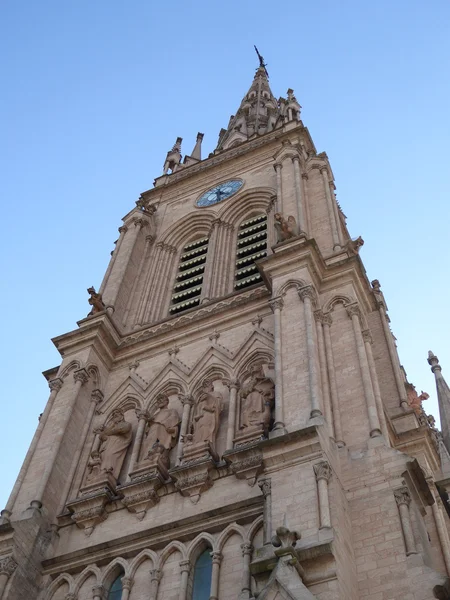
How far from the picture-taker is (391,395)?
21.6m

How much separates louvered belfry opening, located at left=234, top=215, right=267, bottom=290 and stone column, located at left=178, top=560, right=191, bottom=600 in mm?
10146

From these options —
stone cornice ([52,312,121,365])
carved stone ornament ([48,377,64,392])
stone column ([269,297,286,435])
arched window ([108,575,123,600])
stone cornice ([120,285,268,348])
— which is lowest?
arched window ([108,575,123,600])

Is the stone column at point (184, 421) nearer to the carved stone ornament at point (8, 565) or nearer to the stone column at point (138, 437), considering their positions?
the stone column at point (138, 437)

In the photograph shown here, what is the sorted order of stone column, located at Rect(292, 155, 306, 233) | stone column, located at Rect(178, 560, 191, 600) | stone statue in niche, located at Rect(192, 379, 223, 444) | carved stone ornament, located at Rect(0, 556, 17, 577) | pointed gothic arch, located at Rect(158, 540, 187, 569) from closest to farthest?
1. stone column, located at Rect(178, 560, 191, 600)
2. pointed gothic arch, located at Rect(158, 540, 187, 569)
3. carved stone ornament, located at Rect(0, 556, 17, 577)
4. stone statue in niche, located at Rect(192, 379, 223, 444)
5. stone column, located at Rect(292, 155, 306, 233)

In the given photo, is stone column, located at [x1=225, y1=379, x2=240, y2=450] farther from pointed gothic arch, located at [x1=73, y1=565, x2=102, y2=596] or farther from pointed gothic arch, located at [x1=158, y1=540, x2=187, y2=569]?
pointed gothic arch, located at [x1=73, y1=565, x2=102, y2=596]

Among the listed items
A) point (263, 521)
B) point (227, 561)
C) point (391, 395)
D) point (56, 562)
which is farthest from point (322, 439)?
point (391, 395)

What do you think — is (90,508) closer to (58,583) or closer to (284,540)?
(58,583)

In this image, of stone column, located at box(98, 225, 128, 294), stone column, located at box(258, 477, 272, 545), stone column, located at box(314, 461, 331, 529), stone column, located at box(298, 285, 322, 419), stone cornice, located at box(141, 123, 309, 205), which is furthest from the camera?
stone cornice, located at box(141, 123, 309, 205)

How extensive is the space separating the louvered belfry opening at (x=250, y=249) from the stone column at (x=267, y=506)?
32.6 feet

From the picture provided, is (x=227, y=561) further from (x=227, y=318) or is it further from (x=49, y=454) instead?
(x=227, y=318)

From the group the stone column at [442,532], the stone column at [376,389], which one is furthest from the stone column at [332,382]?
the stone column at [442,532]

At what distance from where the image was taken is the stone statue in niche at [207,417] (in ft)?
55.7

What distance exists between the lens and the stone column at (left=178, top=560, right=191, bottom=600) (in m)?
13.7

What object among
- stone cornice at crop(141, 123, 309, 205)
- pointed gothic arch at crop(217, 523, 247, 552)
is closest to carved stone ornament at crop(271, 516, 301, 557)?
pointed gothic arch at crop(217, 523, 247, 552)
